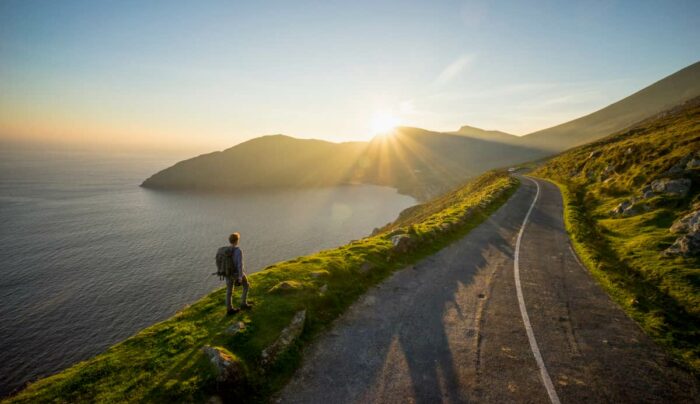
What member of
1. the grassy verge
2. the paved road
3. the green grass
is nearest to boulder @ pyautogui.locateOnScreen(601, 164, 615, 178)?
the grassy verge

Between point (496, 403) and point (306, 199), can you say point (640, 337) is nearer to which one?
point (496, 403)

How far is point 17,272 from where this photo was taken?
54.2m

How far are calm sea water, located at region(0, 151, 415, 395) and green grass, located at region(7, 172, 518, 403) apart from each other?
117ft

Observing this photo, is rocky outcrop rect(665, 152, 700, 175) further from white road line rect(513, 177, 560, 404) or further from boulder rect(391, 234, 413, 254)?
boulder rect(391, 234, 413, 254)

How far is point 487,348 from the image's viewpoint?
29.7ft

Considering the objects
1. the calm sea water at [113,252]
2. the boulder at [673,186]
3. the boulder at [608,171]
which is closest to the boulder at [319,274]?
the boulder at [673,186]

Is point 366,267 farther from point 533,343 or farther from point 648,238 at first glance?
point 648,238

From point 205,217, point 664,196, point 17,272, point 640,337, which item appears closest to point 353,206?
point 205,217

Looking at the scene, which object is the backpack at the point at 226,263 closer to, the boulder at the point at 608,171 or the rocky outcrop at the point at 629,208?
the rocky outcrop at the point at 629,208

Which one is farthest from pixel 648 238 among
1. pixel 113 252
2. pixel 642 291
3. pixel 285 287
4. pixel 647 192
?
pixel 113 252

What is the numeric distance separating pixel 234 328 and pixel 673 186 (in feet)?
103

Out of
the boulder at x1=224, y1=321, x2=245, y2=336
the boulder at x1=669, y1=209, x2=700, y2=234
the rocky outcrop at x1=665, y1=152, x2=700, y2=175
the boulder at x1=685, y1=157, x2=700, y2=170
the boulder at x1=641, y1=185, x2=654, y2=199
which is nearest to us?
the boulder at x1=224, y1=321, x2=245, y2=336

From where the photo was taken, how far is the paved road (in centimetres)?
736

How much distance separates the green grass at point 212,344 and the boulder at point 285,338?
0.55 feet
